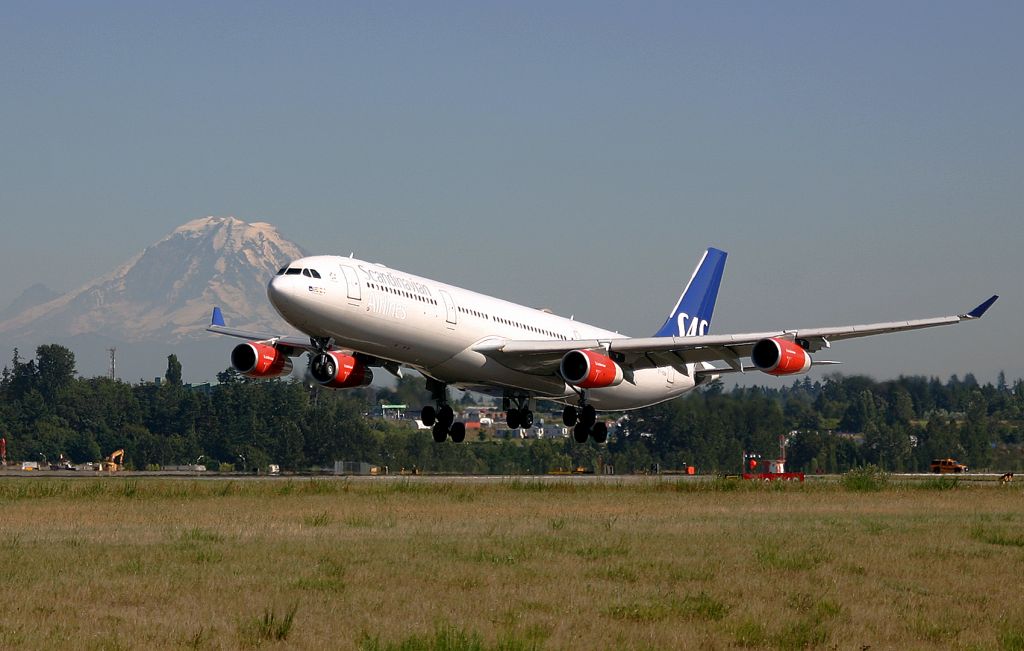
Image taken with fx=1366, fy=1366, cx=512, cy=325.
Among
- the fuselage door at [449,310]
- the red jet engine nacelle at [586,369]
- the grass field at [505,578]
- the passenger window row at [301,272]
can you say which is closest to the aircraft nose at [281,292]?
the passenger window row at [301,272]

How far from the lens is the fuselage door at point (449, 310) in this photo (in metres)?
48.5

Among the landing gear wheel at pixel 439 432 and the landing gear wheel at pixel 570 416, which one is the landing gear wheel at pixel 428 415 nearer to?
the landing gear wheel at pixel 439 432

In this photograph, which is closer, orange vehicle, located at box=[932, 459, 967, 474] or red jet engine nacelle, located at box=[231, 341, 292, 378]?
red jet engine nacelle, located at box=[231, 341, 292, 378]

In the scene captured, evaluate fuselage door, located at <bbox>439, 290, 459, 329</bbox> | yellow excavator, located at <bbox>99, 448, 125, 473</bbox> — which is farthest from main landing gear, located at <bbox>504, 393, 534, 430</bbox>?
yellow excavator, located at <bbox>99, 448, 125, 473</bbox>

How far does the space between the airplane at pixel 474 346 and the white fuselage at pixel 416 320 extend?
0.05 metres

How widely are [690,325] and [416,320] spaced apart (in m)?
25.6

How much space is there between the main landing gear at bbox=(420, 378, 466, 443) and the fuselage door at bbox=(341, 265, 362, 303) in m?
13.2

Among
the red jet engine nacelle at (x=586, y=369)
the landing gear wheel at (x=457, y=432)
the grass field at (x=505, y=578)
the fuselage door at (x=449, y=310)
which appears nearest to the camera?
the grass field at (x=505, y=578)

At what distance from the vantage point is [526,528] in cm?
3381

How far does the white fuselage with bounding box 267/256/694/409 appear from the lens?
43.9m

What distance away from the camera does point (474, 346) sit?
50.2 meters

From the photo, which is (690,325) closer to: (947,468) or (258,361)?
(258,361)

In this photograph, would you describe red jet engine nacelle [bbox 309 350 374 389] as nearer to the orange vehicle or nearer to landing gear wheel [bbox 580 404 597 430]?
landing gear wheel [bbox 580 404 597 430]

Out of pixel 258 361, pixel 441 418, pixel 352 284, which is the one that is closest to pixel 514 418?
pixel 441 418
